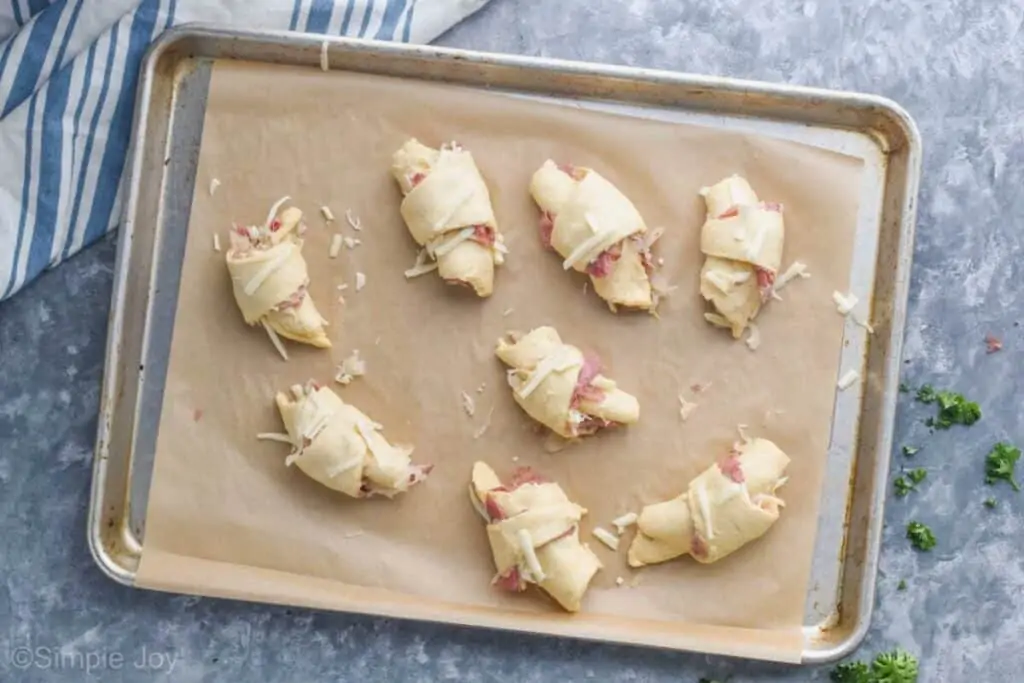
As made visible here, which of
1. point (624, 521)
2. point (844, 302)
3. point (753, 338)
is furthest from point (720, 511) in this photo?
point (844, 302)

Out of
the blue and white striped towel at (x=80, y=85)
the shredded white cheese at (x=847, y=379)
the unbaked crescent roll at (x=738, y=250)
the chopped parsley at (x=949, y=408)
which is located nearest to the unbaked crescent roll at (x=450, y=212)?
the blue and white striped towel at (x=80, y=85)

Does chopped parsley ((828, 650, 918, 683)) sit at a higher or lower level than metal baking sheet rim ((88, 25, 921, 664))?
lower

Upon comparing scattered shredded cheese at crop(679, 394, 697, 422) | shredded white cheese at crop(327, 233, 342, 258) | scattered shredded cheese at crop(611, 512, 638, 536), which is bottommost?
scattered shredded cheese at crop(611, 512, 638, 536)

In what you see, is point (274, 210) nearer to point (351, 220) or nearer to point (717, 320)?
point (351, 220)

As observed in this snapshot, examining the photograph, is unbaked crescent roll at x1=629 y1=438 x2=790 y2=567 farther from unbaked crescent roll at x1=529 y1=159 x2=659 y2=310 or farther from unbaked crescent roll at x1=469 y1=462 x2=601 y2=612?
unbaked crescent roll at x1=529 y1=159 x2=659 y2=310

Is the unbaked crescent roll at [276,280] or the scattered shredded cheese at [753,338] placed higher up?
the scattered shredded cheese at [753,338]

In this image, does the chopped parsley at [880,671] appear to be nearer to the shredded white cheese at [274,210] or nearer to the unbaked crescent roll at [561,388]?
the unbaked crescent roll at [561,388]

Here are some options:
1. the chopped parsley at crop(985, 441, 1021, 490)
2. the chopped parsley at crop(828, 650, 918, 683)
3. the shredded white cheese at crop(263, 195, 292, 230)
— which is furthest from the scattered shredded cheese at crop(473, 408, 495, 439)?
the chopped parsley at crop(985, 441, 1021, 490)
